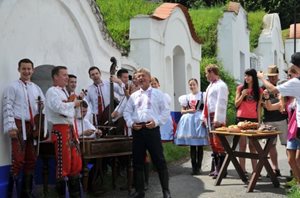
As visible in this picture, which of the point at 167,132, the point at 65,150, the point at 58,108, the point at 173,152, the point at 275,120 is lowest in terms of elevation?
the point at 173,152

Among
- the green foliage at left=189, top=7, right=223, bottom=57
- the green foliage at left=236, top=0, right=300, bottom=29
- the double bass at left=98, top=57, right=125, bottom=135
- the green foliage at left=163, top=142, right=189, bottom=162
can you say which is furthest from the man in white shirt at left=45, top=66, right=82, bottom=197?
the green foliage at left=236, top=0, right=300, bottom=29

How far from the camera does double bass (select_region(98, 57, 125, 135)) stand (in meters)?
8.61

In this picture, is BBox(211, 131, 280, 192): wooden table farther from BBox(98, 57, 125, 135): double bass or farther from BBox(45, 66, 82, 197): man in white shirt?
BBox(45, 66, 82, 197): man in white shirt

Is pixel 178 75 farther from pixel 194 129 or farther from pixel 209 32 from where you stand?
pixel 194 129

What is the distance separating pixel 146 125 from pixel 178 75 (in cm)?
862

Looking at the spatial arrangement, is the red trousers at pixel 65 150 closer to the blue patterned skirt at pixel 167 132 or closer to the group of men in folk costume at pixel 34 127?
the group of men in folk costume at pixel 34 127

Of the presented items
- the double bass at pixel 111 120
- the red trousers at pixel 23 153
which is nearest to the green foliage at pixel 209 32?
the double bass at pixel 111 120

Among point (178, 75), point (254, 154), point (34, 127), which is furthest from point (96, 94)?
point (178, 75)

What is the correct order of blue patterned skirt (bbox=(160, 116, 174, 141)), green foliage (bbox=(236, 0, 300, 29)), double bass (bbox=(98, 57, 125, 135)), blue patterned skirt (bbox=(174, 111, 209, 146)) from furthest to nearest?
green foliage (bbox=(236, 0, 300, 29)) → blue patterned skirt (bbox=(160, 116, 174, 141)) → blue patterned skirt (bbox=(174, 111, 209, 146)) → double bass (bbox=(98, 57, 125, 135))

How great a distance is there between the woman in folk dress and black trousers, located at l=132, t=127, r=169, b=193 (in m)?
2.36

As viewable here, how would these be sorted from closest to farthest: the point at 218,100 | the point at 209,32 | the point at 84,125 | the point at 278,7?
the point at 84,125 → the point at 218,100 → the point at 209,32 → the point at 278,7

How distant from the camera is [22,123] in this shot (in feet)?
23.3

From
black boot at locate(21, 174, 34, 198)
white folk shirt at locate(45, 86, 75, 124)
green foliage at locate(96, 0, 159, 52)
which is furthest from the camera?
green foliage at locate(96, 0, 159, 52)

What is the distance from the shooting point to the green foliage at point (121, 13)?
1394cm
